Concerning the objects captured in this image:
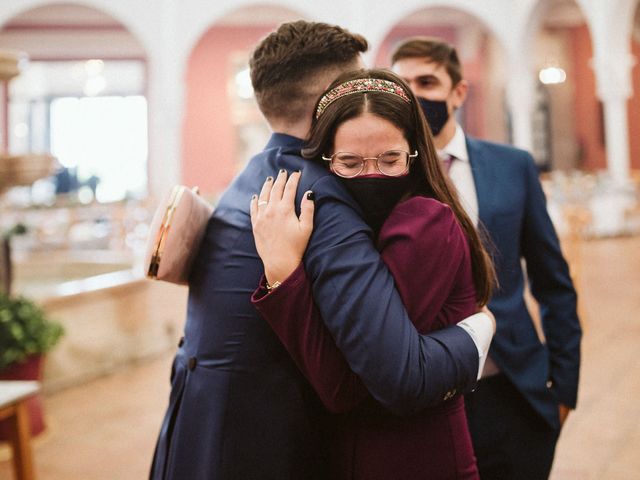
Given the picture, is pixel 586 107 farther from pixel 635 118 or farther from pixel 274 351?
pixel 274 351

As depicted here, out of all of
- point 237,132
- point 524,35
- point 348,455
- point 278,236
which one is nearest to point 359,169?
point 278,236

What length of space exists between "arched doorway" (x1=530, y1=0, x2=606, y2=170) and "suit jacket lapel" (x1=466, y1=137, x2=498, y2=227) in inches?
660

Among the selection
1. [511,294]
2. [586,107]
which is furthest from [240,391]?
[586,107]

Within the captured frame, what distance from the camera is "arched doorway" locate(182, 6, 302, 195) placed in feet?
51.6

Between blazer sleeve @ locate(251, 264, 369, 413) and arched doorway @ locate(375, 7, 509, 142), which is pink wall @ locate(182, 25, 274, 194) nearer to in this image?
arched doorway @ locate(375, 7, 509, 142)

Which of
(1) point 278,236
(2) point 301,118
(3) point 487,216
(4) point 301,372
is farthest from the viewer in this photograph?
(3) point 487,216

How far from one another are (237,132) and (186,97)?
1.54 metres

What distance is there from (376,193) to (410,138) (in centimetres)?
12

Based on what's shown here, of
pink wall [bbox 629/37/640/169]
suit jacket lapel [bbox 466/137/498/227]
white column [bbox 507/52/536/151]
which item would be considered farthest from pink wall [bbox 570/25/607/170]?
suit jacket lapel [bbox 466/137/498/227]

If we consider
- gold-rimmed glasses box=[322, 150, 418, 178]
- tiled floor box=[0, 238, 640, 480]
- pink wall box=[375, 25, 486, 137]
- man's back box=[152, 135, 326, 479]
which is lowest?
tiled floor box=[0, 238, 640, 480]

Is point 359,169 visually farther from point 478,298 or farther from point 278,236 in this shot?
point 478,298

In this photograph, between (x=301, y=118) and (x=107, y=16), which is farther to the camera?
(x=107, y=16)

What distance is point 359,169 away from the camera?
1.07 meters

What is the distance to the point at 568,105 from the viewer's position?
17.6 metres
